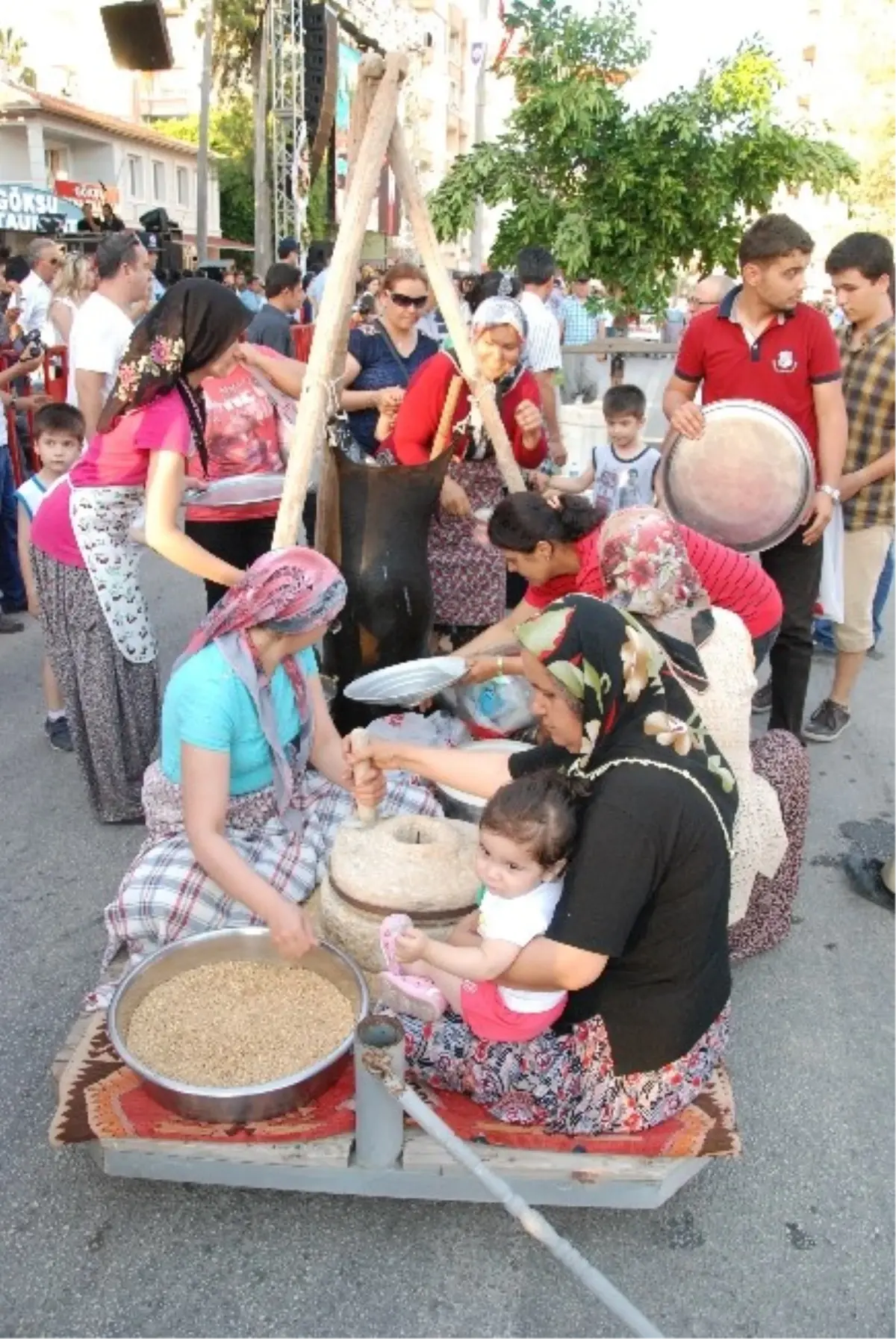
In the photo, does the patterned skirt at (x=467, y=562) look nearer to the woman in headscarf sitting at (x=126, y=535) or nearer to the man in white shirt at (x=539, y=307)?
the woman in headscarf sitting at (x=126, y=535)

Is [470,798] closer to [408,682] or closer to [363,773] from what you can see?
[408,682]

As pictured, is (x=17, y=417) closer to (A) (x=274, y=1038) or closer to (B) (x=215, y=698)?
(B) (x=215, y=698)

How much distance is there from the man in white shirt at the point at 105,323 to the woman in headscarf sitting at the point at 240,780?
2.30 m

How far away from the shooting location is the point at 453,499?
4086mm

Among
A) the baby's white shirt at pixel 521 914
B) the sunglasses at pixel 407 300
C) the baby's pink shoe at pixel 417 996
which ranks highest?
the sunglasses at pixel 407 300

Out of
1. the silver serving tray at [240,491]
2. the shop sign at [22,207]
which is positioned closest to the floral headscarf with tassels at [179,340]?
the silver serving tray at [240,491]

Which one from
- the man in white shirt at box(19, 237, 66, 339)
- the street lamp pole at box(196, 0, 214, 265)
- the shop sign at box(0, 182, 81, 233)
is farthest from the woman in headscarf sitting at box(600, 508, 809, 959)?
the street lamp pole at box(196, 0, 214, 265)

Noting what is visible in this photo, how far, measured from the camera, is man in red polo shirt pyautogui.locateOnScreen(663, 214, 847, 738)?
385 cm

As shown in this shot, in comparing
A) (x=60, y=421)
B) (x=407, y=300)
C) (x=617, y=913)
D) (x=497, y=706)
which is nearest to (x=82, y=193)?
(x=407, y=300)

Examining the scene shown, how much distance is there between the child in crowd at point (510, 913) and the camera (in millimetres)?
1896

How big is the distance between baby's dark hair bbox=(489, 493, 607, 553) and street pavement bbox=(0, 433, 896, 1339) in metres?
1.54

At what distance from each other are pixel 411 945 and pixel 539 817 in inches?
15.7

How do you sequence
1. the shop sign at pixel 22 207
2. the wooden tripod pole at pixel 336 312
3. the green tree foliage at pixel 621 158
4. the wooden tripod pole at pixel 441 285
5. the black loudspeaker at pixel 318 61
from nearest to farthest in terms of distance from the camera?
the wooden tripod pole at pixel 336 312
the wooden tripod pole at pixel 441 285
the green tree foliage at pixel 621 158
the black loudspeaker at pixel 318 61
the shop sign at pixel 22 207

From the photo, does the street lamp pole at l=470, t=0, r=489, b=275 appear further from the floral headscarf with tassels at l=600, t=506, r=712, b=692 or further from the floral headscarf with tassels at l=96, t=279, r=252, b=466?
the floral headscarf with tassels at l=600, t=506, r=712, b=692
